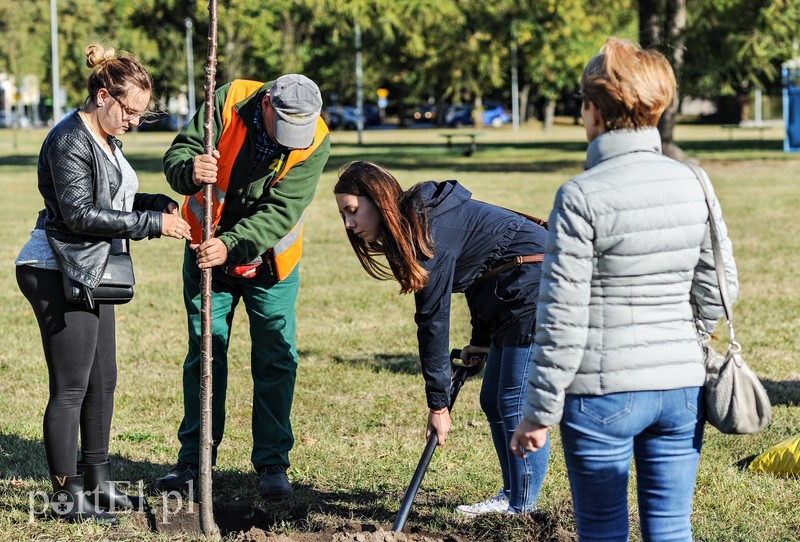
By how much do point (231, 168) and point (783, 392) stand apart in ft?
13.0

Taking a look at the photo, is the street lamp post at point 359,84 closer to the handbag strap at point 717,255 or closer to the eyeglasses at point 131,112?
the eyeglasses at point 131,112

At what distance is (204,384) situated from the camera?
418cm

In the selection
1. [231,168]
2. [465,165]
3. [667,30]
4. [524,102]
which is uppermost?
[667,30]

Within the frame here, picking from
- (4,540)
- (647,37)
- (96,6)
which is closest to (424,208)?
(4,540)

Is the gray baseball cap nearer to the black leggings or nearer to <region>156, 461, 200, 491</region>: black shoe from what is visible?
the black leggings

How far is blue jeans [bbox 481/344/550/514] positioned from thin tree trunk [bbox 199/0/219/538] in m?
1.14

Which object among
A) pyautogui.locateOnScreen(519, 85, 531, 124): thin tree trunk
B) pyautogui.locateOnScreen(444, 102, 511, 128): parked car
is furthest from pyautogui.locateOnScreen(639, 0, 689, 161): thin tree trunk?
pyautogui.locateOnScreen(444, 102, 511, 128): parked car

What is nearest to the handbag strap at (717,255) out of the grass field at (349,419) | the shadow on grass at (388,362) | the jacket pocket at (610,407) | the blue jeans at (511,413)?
the jacket pocket at (610,407)

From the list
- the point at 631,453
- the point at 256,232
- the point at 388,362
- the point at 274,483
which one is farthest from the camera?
the point at 388,362

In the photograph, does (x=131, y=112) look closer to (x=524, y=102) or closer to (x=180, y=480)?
(x=180, y=480)

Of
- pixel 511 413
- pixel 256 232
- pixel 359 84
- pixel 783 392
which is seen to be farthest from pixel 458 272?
pixel 359 84

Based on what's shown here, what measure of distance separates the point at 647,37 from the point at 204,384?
72.1ft

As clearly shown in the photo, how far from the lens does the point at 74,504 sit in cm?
440

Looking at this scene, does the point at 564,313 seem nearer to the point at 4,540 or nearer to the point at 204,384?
the point at 204,384
